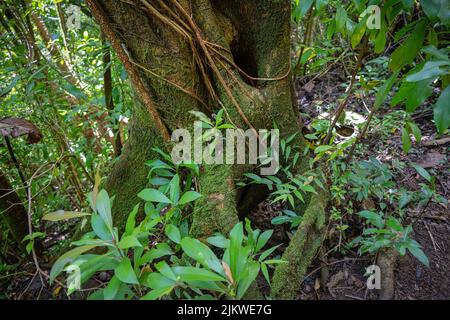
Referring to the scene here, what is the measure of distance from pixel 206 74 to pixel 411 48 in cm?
92

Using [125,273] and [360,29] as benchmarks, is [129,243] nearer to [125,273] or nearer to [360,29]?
[125,273]

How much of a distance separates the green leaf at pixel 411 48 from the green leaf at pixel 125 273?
1.12 meters

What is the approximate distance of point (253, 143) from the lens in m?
1.74

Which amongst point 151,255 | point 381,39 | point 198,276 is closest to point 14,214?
point 151,255

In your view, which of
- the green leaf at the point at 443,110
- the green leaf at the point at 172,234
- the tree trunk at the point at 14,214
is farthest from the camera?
the tree trunk at the point at 14,214

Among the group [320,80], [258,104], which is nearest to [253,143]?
[258,104]

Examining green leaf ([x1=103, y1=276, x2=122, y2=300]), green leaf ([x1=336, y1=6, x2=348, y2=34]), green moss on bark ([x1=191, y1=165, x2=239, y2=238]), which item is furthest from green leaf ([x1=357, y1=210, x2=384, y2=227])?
A: green leaf ([x1=103, y1=276, x2=122, y2=300])

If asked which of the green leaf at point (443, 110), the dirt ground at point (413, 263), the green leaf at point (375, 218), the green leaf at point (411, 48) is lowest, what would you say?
the dirt ground at point (413, 263)

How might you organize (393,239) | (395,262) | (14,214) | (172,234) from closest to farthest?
1. (172,234)
2. (393,239)
3. (395,262)
4. (14,214)

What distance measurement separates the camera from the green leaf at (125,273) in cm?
89

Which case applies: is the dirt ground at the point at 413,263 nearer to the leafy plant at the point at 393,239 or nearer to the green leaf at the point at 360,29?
the leafy plant at the point at 393,239

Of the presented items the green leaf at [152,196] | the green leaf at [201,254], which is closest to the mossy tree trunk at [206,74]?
the green leaf at [152,196]

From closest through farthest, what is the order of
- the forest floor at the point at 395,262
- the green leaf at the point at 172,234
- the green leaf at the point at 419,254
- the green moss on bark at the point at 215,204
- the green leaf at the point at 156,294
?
1. the green leaf at the point at 156,294
2. the green leaf at the point at 172,234
3. the green leaf at the point at 419,254
4. the green moss on bark at the point at 215,204
5. the forest floor at the point at 395,262

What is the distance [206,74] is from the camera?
5.64 ft
